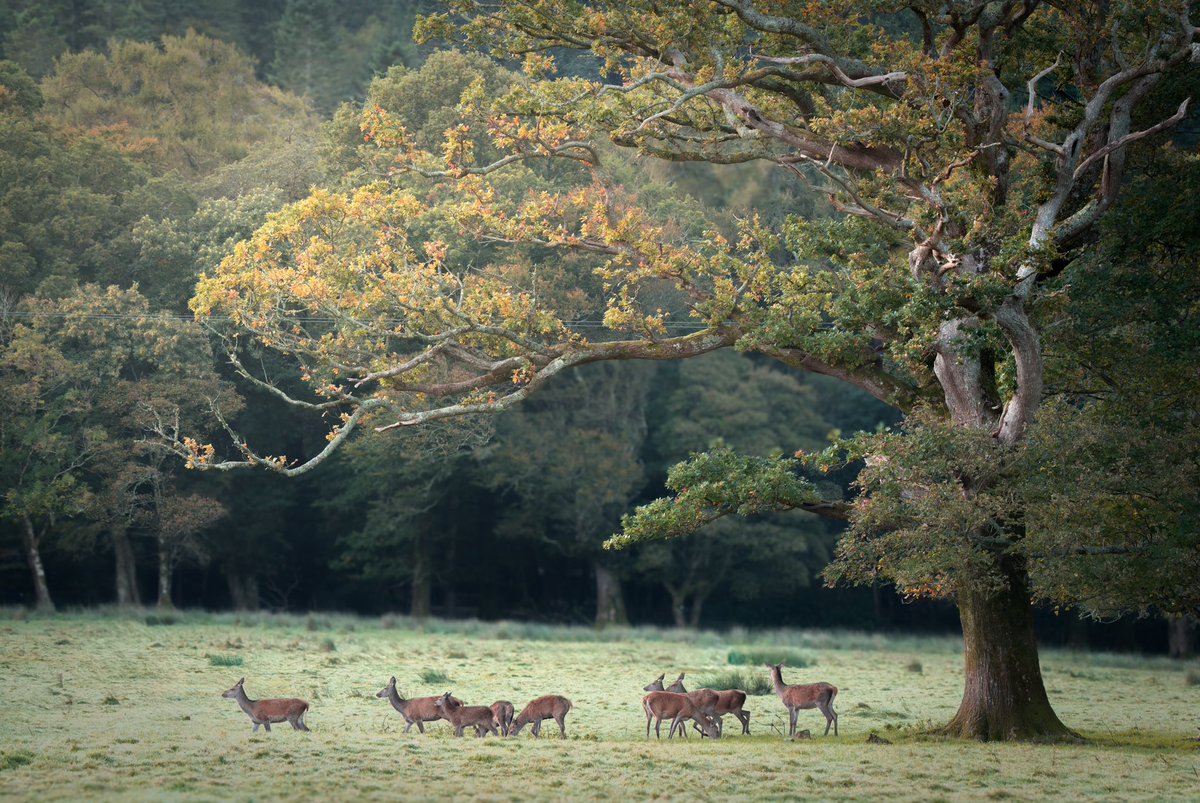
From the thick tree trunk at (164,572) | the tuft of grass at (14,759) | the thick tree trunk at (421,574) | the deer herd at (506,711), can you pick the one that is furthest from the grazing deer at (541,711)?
the thick tree trunk at (421,574)

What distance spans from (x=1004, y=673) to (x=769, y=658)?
12821 millimetres

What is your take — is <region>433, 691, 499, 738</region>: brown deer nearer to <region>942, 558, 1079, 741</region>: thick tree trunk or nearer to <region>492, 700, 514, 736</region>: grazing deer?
<region>492, 700, 514, 736</region>: grazing deer

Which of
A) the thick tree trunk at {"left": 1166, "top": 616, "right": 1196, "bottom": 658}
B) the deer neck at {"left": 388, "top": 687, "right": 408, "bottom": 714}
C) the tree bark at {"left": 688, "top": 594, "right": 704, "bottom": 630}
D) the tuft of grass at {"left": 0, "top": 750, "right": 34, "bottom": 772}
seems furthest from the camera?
the tree bark at {"left": 688, "top": 594, "right": 704, "bottom": 630}

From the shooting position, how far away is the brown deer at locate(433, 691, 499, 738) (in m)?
16.4

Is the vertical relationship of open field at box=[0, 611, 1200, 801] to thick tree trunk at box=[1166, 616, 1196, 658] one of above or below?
below

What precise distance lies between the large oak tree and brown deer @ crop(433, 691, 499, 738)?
3050 mm

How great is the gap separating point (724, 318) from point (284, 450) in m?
30.2

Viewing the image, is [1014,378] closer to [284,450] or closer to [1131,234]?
[1131,234]

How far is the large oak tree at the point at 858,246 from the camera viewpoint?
16609mm

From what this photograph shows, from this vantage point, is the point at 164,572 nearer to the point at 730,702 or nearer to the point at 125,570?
the point at 125,570

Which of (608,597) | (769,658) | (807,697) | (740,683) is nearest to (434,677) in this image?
(740,683)

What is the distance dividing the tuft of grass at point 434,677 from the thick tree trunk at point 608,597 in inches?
915

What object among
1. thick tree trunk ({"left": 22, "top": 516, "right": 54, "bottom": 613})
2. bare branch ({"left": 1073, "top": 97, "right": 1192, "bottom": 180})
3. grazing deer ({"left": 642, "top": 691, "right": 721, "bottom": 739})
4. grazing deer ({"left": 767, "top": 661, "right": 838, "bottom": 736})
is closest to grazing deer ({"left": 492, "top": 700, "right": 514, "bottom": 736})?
grazing deer ({"left": 642, "top": 691, "right": 721, "bottom": 739})

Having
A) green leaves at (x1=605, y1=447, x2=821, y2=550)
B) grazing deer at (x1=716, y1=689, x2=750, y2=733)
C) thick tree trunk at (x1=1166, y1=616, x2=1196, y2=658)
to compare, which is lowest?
grazing deer at (x1=716, y1=689, x2=750, y2=733)
